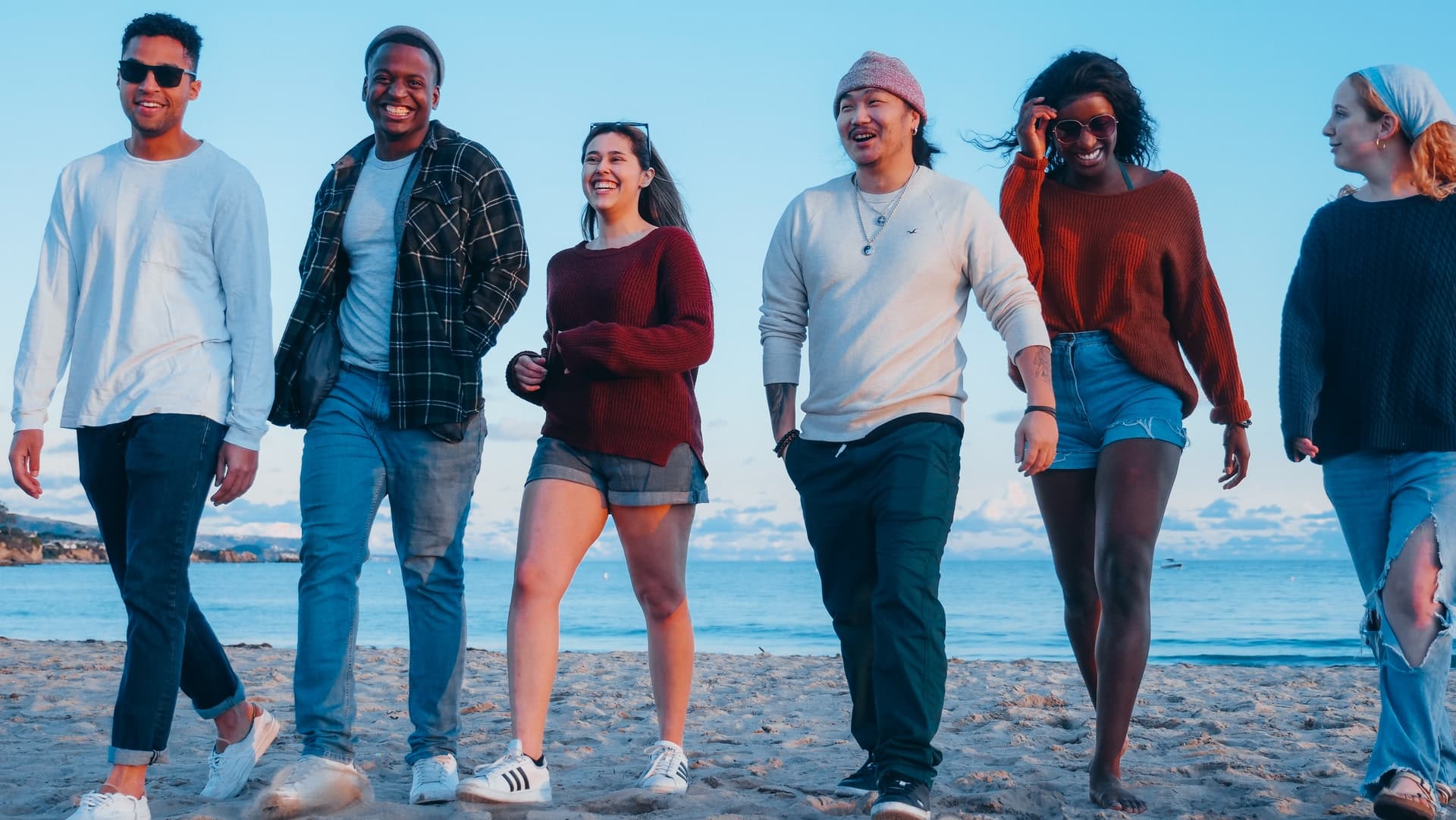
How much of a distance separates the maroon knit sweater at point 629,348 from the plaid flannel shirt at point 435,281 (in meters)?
0.21

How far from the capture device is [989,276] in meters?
3.38

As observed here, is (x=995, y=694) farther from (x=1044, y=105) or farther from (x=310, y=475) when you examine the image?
(x=310, y=475)

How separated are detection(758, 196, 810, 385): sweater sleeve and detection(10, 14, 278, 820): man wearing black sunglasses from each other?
4.95 feet

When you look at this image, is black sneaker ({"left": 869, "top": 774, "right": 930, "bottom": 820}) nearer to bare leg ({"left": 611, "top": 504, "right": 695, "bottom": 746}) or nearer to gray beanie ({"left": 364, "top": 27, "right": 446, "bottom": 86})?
bare leg ({"left": 611, "top": 504, "right": 695, "bottom": 746})

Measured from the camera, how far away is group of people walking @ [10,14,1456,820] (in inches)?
126

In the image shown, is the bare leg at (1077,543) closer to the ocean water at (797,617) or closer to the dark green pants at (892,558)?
the dark green pants at (892,558)

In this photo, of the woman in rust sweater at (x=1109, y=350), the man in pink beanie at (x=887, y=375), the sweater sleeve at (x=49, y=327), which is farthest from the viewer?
the woman in rust sweater at (x=1109, y=350)

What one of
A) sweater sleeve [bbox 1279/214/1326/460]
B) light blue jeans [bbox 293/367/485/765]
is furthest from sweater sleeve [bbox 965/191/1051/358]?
light blue jeans [bbox 293/367/485/765]

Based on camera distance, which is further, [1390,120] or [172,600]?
[1390,120]

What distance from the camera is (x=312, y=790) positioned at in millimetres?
3072

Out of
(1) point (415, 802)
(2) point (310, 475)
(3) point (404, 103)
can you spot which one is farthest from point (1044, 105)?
(1) point (415, 802)

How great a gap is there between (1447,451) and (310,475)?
130 inches

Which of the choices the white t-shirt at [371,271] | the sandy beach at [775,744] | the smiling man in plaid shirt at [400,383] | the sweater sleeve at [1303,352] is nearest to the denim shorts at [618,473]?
the smiling man in plaid shirt at [400,383]

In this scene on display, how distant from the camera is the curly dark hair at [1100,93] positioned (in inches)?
A: 147
